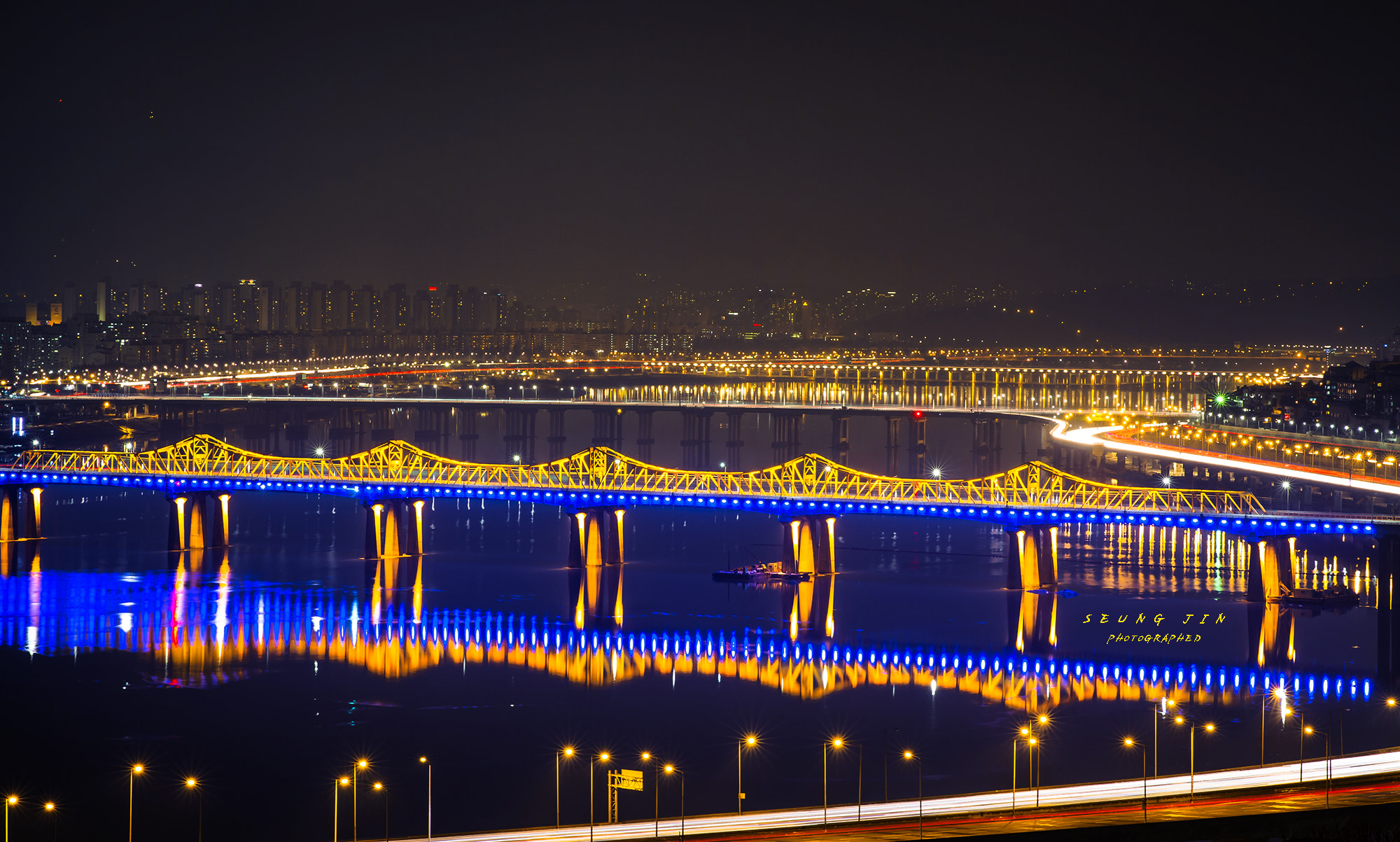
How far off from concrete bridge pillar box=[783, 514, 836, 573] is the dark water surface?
1.79 meters

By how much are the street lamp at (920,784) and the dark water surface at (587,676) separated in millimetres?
274

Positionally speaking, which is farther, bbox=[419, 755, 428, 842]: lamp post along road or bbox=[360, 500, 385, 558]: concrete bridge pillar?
bbox=[360, 500, 385, 558]: concrete bridge pillar

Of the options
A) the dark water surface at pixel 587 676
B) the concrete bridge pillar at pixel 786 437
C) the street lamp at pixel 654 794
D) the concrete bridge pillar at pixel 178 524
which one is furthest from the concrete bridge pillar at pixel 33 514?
the concrete bridge pillar at pixel 786 437

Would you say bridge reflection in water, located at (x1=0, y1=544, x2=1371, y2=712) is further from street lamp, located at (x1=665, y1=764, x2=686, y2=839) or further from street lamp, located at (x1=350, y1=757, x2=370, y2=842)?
street lamp, located at (x1=350, y1=757, x2=370, y2=842)

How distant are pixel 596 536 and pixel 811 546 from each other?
385 inches

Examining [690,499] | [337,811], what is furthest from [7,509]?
[337,811]

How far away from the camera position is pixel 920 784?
3875 centimetres

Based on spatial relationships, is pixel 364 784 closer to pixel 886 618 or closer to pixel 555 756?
pixel 555 756

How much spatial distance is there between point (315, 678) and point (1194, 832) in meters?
29.7

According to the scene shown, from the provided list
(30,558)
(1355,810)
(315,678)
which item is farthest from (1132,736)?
(30,558)

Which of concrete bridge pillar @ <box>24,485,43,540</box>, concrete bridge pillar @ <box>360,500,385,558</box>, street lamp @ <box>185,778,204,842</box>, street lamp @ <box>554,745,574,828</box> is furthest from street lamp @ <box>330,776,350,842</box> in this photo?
concrete bridge pillar @ <box>24,485,43,540</box>

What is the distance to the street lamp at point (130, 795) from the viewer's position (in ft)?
122

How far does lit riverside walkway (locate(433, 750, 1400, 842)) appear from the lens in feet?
101

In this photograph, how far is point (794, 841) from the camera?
1179 inches
